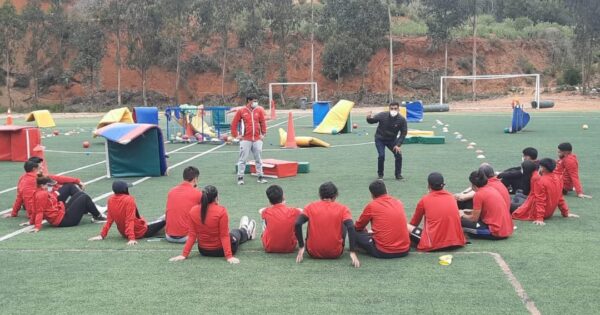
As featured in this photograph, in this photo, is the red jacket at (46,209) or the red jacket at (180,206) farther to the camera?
the red jacket at (46,209)

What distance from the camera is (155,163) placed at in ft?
48.9

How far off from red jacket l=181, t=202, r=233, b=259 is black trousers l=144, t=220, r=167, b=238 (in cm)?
131

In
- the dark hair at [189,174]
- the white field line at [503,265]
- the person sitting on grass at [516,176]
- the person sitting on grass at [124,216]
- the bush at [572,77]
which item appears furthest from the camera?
the bush at [572,77]

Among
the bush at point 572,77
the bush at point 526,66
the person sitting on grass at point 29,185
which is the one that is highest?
the bush at point 526,66

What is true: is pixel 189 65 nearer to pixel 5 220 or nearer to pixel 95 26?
pixel 95 26

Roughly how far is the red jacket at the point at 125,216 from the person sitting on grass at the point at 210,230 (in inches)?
43.7

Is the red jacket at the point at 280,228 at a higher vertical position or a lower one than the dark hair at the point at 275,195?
lower

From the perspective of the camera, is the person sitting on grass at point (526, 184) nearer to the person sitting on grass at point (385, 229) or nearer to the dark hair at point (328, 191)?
the person sitting on grass at point (385, 229)

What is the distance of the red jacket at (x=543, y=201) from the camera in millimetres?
9219

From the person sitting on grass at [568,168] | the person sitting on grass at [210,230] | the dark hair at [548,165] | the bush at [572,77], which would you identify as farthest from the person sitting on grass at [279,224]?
the bush at [572,77]

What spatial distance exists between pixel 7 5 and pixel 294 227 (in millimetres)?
56073

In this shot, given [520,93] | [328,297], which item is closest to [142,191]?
[328,297]

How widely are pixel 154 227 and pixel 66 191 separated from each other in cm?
203

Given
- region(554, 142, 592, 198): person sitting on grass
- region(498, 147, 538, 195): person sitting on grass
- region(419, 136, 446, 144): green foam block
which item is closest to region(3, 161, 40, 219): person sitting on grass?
region(498, 147, 538, 195): person sitting on grass
